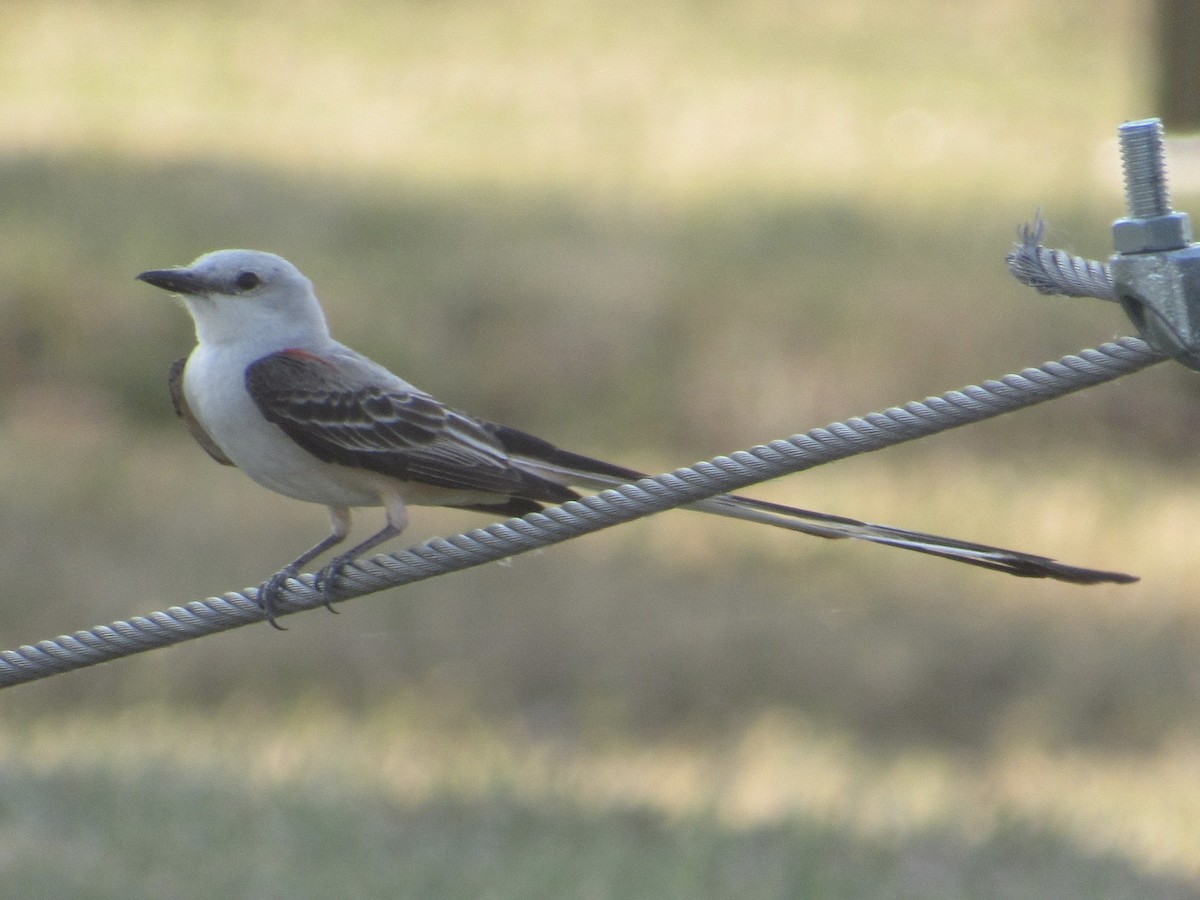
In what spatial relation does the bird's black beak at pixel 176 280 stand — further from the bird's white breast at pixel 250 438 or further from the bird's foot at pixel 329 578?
the bird's foot at pixel 329 578

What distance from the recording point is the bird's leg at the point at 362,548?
11.0 feet

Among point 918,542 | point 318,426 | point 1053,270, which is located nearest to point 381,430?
point 318,426

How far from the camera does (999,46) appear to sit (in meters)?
22.8

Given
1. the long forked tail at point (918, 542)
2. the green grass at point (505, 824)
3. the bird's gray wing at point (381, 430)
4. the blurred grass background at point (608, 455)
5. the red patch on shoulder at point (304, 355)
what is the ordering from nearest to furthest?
the long forked tail at point (918, 542) < the bird's gray wing at point (381, 430) < the red patch on shoulder at point (304, 355) < the green grass at point (505, 824) < the blurred grass background at point (608, 455)

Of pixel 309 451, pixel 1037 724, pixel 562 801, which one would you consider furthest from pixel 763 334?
pixel 309 451

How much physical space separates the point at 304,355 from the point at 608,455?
9.33m

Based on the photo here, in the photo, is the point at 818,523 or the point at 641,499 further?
the point at 818,523

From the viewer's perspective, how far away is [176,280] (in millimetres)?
3871

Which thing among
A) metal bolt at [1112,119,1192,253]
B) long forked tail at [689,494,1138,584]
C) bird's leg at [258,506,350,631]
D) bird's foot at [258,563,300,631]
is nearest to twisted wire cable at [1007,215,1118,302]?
metal bolt at [1112,119,1192,253]

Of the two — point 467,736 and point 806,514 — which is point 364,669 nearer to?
point 467,736

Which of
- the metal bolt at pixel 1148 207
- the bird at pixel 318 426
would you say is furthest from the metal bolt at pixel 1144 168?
the bird at pixel 318 426

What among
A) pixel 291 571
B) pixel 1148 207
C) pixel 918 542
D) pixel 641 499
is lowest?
pixel 291 571

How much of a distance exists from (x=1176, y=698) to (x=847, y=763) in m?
2.81

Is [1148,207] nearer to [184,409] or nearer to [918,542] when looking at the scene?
[918,542]
